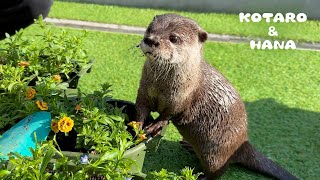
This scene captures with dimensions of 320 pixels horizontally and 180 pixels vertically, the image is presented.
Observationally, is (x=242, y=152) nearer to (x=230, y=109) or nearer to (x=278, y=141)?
(x=230, y=109)

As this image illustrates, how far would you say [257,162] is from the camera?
260 cm

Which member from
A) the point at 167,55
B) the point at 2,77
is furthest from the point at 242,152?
the point at 2,77

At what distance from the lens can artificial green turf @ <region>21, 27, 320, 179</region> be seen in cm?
280

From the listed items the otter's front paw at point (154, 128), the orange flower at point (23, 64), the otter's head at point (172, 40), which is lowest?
the otter's front paw at point (154, 128)

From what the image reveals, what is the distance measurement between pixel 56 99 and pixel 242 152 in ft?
3.31

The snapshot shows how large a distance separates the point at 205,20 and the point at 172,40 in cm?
290

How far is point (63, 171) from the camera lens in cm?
178

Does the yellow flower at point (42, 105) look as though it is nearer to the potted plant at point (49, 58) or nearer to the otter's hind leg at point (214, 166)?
the potted plant at point (49, 58)

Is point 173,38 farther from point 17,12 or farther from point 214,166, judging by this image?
point 17,12

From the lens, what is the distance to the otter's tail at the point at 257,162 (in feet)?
8.39

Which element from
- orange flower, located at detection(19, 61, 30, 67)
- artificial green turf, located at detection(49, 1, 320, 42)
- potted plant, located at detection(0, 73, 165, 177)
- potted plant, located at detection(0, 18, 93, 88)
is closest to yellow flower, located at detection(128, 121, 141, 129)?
potted plant, located at detection(0, 73, 165, 177)

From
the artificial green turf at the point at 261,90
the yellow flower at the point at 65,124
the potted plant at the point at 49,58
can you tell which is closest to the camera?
the yellow flower at the point at 65,124

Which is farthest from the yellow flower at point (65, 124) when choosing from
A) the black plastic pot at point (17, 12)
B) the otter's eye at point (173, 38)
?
the black plastic pot at point (17, 12)

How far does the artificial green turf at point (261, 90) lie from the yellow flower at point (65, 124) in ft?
2.13
